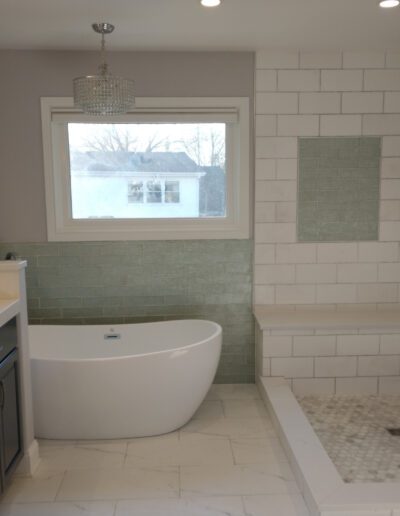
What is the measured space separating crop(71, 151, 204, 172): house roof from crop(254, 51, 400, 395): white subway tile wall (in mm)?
616

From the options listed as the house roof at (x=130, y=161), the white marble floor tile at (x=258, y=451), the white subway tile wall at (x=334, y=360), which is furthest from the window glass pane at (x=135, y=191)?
the white marble floor tile at (x=258, y=451)

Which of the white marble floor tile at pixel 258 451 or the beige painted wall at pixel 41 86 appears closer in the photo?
the white marble floor tile at pixel 258 451

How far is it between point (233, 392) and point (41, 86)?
2.60 meters

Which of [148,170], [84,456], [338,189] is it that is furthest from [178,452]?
[338,189]

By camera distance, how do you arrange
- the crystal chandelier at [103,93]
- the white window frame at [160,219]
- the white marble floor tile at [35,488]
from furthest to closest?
the white window frame at [160,219], the crystal chandelier at [103,93], the white marble floor tile at [35,488]

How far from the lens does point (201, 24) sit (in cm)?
291

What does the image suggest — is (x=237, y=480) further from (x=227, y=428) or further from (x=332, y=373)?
(x=332, y=373)

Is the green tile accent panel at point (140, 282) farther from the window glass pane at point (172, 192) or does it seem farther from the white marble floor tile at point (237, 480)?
the white marble floor tile at point (237, 480)

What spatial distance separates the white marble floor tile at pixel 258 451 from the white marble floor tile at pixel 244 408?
1.10 feet

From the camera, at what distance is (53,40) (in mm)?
3178

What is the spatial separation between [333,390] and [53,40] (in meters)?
3.06

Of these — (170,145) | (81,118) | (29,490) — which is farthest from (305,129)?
(29,490)

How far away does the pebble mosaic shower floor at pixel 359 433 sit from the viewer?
8.21 ft

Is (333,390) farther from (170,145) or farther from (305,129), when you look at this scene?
(170,145)
